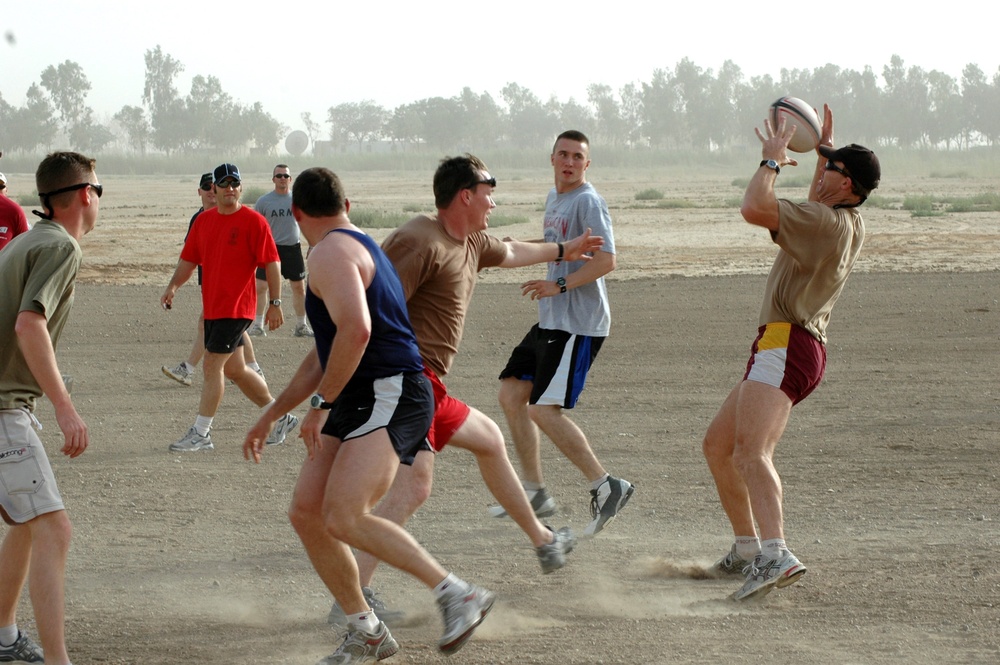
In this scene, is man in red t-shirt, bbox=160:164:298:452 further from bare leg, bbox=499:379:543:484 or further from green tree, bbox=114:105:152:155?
green tree, bbox=114:105:152:155

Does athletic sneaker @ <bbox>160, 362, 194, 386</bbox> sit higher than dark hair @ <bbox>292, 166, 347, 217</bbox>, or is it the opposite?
dark hair @ <bbox>292, 166, 347, 217</bbox>

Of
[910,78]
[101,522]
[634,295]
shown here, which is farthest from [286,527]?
[910,78]

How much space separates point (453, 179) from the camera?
516cm

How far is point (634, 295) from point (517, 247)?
1096 cm

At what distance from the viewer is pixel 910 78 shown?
163 m

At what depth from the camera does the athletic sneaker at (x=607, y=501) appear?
6.50m

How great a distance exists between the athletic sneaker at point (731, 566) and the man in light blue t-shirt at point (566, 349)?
0.82m

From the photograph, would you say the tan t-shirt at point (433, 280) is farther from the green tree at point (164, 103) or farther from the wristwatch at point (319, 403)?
the green tree at point (164, 103)

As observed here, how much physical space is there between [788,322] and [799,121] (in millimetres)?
1116

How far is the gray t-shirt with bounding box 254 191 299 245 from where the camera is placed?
46.7 ft

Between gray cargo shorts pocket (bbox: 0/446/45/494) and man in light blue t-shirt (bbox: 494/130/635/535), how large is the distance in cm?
307

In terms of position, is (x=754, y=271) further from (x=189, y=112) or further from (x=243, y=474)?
(x=189, y=112)

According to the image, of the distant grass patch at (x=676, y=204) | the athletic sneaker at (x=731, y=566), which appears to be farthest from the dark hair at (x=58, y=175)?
the distant grass patch at (x=676, y=204)

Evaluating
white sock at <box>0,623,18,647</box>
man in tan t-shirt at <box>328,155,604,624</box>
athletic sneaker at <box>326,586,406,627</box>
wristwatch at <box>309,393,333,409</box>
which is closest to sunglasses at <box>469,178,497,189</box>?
man in tan t-shirt at <box>328,155,604,624</box>
